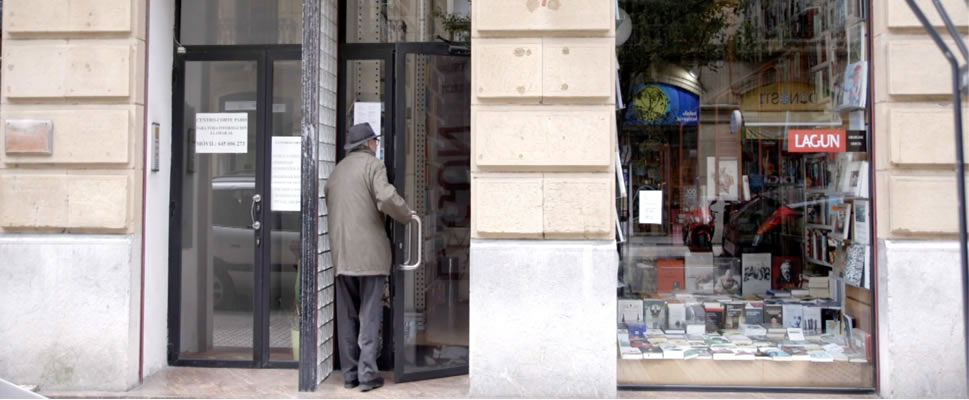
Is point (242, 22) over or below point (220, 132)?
over

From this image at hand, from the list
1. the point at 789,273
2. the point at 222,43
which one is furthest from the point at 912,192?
the point at 222,43

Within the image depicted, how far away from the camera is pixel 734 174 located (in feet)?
19.9

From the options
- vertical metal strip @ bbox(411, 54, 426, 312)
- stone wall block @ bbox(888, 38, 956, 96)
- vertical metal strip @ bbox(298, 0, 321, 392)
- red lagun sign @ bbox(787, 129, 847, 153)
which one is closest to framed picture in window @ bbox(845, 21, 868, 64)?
stone wall block @ bbox(888, 38, 956, 96)

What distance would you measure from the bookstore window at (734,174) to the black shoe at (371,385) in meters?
1.86

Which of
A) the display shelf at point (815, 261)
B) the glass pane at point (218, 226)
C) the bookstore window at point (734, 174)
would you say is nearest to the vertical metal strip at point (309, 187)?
the glass pane at point (218, 226)

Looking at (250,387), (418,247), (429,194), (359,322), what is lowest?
(250,387)

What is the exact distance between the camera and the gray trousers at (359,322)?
558 centimetres

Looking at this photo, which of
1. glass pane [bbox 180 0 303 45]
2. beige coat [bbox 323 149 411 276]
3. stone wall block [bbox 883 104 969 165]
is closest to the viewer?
stone wall block [bbox 883 104 969 165]

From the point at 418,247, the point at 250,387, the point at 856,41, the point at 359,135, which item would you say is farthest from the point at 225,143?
the point at 856,41

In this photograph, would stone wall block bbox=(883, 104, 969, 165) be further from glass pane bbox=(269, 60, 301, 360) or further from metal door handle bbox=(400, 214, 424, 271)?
glass pane bbox=(269, 60, 301, 360)

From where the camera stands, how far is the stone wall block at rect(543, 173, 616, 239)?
17.3 feet

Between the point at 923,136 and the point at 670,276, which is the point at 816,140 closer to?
the point at 923,136

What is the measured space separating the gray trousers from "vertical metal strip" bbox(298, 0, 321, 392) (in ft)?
0.88

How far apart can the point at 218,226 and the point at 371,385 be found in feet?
6.32
